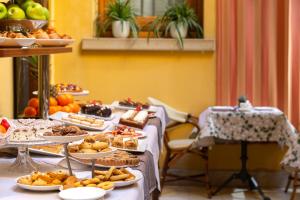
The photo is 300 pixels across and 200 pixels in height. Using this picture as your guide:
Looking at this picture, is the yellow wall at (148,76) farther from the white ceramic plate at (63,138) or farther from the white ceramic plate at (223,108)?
the white ceramic plate at (63,138)

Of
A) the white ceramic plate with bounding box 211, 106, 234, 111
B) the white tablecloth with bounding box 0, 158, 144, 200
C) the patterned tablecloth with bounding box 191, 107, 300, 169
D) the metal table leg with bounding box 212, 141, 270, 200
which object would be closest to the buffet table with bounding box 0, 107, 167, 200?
the white tablecloth with bounding box 0, 158, 144, 200

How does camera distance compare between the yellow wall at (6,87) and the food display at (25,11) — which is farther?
the yellow wall at (6,87)

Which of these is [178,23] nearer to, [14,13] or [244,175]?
[244,175]

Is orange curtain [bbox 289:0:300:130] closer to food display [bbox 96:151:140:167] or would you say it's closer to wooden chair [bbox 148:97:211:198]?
wooden chair [bbox 148:97:211:198]

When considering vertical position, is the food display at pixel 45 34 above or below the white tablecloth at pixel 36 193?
above

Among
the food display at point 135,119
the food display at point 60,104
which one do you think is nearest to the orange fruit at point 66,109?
the food display at point 60,104

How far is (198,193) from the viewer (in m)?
4.36

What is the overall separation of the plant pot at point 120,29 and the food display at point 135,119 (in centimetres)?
172

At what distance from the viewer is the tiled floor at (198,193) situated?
13.9 feet

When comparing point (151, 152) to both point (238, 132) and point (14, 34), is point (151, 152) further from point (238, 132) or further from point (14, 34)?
point (238, 132)

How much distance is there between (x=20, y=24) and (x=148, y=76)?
264 centimetres

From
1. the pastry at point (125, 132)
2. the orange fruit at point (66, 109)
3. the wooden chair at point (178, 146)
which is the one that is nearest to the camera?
the pastry at point (125, 132)

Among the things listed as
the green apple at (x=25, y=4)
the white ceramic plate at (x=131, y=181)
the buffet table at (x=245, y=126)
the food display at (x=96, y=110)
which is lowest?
the buffet table at (x=245, y=126)

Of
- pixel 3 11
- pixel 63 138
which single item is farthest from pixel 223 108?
pixel 63 138
